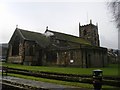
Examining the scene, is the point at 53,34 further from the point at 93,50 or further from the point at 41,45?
the point at 93,50

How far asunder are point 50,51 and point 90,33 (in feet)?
93.5

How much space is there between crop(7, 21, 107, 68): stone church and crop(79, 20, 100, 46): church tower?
51.6 ft

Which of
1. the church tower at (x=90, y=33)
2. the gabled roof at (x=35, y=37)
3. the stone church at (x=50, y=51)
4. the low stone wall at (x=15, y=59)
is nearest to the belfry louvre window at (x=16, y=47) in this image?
the stone church at (x=50, y=51)

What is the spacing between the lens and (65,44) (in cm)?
5469

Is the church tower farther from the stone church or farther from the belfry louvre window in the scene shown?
the belfry louvre window

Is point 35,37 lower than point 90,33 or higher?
lower

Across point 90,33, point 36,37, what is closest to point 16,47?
point 36,37

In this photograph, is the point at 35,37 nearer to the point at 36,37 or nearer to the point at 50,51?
the point at 36,37

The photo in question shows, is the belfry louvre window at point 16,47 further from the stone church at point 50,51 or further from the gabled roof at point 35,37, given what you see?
the gabled roof at point 35,37

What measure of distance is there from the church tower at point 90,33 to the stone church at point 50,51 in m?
15.7

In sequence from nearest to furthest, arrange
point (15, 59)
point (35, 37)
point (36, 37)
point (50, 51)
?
point (50, 51) < point (15, 59) < point (35, 37) < point (36, 37)

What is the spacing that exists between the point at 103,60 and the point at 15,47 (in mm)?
22703

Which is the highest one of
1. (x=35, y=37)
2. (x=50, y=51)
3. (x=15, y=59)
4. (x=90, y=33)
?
(x=90, y=33)

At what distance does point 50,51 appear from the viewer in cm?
4591
